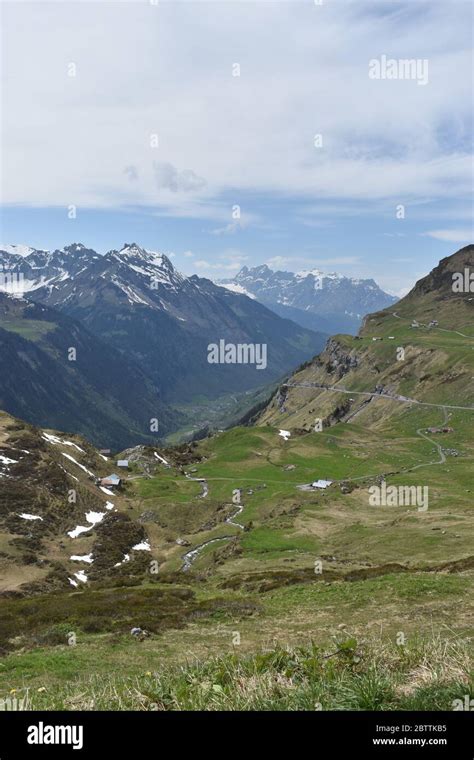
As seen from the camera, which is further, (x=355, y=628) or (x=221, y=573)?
(x=221, y=573)

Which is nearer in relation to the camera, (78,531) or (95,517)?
(78,531)

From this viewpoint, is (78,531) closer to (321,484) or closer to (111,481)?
(111,481)

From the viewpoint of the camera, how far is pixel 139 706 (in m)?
9.45

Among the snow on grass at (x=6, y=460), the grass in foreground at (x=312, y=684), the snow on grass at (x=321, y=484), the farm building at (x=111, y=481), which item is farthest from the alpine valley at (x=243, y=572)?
the farm building at (x=111, y=481)

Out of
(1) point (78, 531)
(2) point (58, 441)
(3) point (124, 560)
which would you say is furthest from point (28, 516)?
(2) point (58, 441)

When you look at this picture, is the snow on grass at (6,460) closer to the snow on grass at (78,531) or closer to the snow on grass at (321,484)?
the snow on grass at (78,531)

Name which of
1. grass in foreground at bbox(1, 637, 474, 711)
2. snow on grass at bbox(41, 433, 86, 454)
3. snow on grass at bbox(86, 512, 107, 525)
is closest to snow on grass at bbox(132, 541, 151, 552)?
snow on grass at bbox(86, 512, 107, 525)

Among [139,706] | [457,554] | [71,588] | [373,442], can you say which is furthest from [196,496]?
[139,706]

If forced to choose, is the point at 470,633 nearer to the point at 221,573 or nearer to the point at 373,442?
the point at 221,573

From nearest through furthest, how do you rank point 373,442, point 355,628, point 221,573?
point 355,628 < point 221,573 < point 373,442

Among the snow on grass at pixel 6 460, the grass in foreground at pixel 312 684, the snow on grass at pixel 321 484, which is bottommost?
the snow on grass at pixel 321 484

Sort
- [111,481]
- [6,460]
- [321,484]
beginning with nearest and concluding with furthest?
[6,460], [321,484], [111,481]
